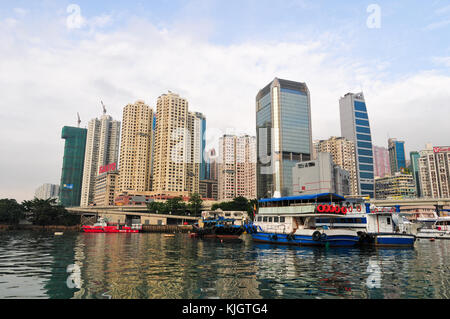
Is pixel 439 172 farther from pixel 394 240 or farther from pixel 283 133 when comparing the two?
pixel 394 240

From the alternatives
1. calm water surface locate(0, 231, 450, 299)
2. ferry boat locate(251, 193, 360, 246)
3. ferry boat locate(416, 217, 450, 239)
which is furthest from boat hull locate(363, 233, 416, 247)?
ferry boat locate(416, 217, 450, 239)

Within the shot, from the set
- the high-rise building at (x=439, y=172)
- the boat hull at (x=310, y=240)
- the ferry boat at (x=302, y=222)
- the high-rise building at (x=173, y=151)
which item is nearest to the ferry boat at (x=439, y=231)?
the ferry boat at (x=302, y=222)

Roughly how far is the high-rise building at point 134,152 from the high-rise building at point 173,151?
16003mm

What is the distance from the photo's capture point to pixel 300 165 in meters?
156

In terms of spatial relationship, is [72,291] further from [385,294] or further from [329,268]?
[329,268]

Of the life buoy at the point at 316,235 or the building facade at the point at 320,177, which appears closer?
the life buoy at the point at 316,235

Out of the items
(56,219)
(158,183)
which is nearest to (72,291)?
(56,219)

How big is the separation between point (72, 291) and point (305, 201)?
3403 centimetres

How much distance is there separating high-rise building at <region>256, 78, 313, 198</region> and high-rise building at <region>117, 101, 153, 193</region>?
251 feet

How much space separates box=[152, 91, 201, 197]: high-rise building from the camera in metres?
174

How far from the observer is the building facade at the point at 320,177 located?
141425 millimetres

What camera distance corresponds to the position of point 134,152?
638ft

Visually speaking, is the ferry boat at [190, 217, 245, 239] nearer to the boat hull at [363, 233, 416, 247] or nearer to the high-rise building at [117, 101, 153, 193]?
the boat hull at [363, 233, 416, 247]

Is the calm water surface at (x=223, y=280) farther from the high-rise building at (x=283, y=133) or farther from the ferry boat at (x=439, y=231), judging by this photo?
the high-rise building at (x=283, y=133)
